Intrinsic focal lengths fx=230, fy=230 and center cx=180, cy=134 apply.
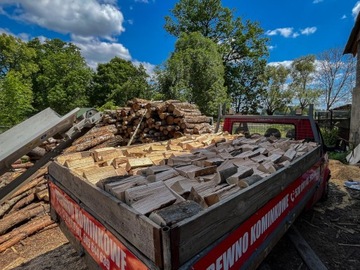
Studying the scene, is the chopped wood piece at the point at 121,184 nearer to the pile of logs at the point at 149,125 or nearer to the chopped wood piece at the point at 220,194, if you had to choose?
the chopped wood piece at the point at 220,194

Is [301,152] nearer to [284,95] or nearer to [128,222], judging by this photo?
[128,222]

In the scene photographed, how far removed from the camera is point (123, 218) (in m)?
1.26

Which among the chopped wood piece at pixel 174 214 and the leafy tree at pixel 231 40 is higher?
the leafy tree at pixel 231 40

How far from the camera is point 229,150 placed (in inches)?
120

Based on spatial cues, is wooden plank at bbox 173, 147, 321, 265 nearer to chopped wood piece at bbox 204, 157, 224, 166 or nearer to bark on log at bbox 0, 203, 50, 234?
chopped wood piece at bbox 204, 157, 224, 166

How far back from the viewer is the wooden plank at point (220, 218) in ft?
3.46

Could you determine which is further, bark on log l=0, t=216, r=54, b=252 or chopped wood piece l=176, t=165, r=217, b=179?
bark on log l=0, t=216, r=54, b=252

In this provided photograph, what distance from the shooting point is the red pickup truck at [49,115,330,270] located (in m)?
1.06

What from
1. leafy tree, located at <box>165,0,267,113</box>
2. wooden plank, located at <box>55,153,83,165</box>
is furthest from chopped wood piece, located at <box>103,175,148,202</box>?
leafy tree, located at <box>165,0,267,113</box>

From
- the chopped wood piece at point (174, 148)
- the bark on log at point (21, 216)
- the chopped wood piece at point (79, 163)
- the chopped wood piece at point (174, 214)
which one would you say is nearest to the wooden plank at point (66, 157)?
the chopped wood piece at point (79, 163)

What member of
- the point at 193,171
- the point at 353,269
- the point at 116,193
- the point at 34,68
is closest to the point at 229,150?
the point at 193,171

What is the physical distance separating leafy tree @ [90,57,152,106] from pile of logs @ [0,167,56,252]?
2559 centimetres

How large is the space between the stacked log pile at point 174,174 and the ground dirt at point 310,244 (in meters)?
1.14

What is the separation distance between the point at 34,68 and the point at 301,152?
34.2 meters
